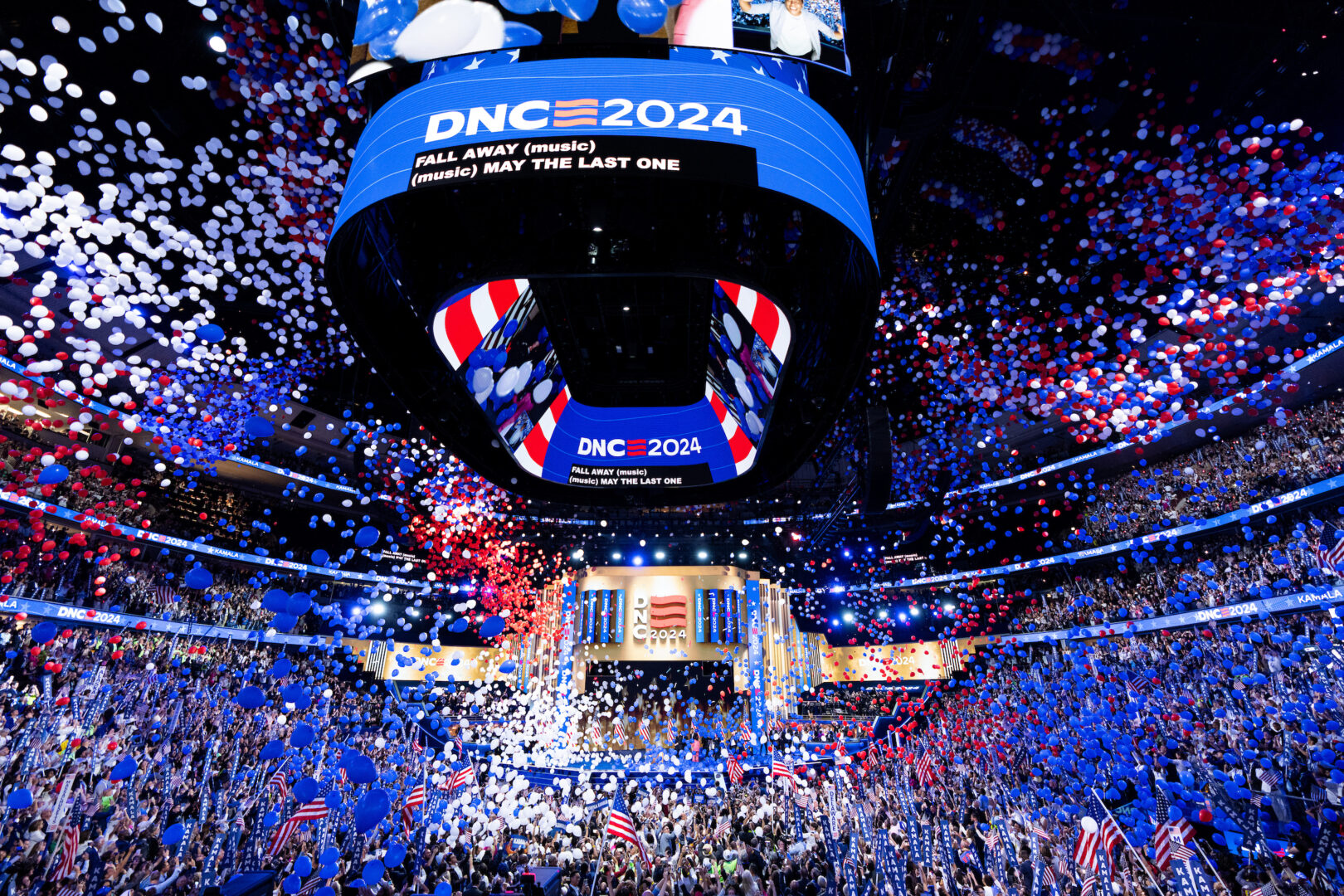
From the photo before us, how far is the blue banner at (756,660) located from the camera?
2147 centimetres

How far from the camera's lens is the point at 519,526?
21.3m

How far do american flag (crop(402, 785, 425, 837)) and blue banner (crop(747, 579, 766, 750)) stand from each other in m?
12.7

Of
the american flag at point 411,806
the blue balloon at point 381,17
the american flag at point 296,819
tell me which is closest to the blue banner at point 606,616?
the american flag at point 411,806

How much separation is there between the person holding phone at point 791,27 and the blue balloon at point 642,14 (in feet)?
1.58

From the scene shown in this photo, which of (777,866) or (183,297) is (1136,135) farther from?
(183,297)

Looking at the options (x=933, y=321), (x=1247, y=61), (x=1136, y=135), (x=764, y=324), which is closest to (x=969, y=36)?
(x=764, y=324)

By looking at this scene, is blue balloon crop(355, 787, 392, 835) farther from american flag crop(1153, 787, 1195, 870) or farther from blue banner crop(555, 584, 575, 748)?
blue banner crop(555, 584, 575, 748)

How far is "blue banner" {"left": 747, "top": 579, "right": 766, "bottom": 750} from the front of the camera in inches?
845

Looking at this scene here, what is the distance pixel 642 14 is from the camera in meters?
3.77

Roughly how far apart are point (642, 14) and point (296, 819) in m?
10.8

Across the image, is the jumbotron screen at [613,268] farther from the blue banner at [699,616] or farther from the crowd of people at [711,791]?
the blue banner at [699,616]

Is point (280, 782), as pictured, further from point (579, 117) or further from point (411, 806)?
point (579, 117)

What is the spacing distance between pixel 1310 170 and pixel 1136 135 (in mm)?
1878

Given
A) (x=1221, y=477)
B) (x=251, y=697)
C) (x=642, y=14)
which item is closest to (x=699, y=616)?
(x=1221, y=477)
